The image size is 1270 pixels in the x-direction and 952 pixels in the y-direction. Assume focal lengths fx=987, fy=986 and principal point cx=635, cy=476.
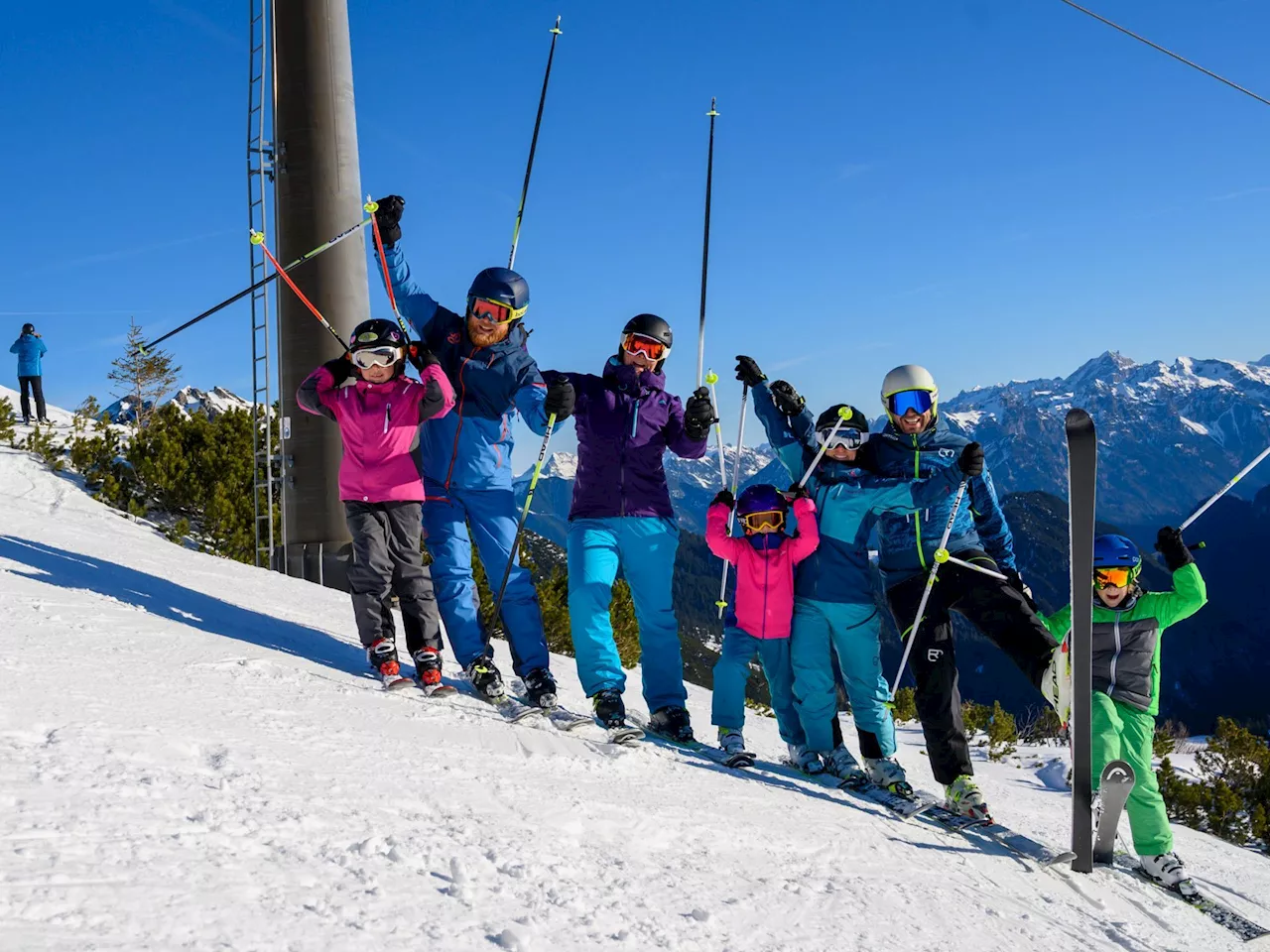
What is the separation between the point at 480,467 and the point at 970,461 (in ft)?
7.97

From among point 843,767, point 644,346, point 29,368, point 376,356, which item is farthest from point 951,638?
point 29,368

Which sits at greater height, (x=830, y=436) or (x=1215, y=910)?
(x=830, y=436)

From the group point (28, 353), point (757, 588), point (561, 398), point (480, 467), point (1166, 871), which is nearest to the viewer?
point (1166, 871)

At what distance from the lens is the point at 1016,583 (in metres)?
5.12

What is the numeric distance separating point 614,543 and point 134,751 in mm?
2702

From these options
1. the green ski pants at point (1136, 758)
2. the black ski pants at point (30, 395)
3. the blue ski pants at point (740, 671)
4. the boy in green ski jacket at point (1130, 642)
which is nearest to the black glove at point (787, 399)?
the blue ski pants at point (740, 671)

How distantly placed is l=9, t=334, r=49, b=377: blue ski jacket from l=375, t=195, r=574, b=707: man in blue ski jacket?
13.2 meters

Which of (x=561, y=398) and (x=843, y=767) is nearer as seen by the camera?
(x=561, y=398)

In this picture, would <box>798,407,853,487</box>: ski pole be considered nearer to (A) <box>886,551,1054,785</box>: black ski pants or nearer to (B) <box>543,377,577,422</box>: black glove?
(A) <box>886,551,1054,785</box>: black ski pants

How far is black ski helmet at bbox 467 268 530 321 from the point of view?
514 cm

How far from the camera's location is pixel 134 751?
2873mm

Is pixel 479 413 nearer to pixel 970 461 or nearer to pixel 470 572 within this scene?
pixel 470 572

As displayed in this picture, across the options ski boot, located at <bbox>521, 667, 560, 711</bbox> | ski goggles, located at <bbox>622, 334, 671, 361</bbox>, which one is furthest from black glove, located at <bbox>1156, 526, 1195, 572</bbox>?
ski boot, located at <bbox>521, 667, 560, 711</bbox>

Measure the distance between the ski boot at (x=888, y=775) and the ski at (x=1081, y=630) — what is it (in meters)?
0.83
